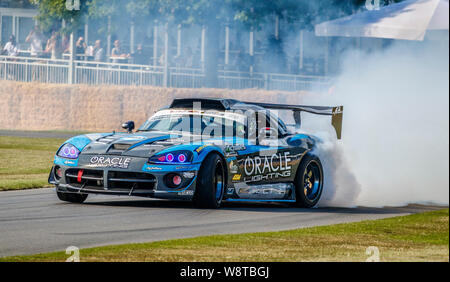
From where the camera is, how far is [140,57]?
1077 inches

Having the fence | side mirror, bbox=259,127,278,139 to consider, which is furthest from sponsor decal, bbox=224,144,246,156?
the fence

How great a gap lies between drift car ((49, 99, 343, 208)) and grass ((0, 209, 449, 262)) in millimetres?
1558

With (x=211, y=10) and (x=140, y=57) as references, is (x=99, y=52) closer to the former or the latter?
(x=140, y=57)

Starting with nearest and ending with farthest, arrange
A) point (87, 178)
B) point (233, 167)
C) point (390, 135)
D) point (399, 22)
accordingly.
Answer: point (87, 178)
point (233, 167)
point (390, 135)
point (399, 22)

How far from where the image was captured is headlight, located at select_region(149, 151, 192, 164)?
33.4 feet

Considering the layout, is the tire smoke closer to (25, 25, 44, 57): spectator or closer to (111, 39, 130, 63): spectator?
(111, 39, 130, 63): spectator

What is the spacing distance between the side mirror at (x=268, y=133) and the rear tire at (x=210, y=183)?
39.8 inches

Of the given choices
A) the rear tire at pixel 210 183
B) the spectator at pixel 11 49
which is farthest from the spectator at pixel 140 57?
the rear tire at pixel 210 183

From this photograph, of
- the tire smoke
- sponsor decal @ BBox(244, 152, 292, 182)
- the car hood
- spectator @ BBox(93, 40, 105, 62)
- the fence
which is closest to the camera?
the car hood

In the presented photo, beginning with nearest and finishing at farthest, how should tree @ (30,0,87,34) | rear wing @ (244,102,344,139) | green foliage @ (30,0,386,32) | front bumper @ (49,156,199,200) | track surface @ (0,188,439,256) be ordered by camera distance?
track surface @ (0,188,439,256), front bumper @ (49,156,199,200), rear wing @ (244,102,344,139), green foliage @ (30,0,386,32), tree @ (30,0,87,34)

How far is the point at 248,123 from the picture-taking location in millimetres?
11484

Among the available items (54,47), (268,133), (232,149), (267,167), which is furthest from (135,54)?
(232,149)

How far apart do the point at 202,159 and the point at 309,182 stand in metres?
2.24
